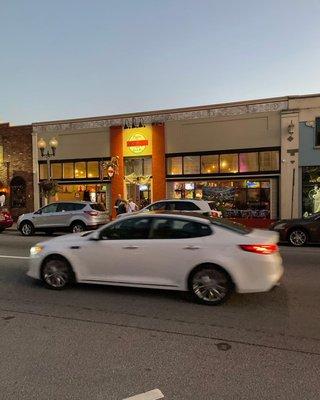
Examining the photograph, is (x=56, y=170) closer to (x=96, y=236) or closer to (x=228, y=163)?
(x=228, y=163)

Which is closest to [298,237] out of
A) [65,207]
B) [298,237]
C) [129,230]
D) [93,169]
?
[298,237]

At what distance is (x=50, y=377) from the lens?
422 cm

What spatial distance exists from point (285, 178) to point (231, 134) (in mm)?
3705

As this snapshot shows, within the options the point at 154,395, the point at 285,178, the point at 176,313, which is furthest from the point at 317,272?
the point at 285,178

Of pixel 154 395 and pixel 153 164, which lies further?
pixel 153 164

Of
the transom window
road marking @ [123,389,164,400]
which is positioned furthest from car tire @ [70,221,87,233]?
road marking @ [123,389,164,400]

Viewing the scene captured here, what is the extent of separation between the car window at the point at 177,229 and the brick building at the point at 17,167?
22066mm

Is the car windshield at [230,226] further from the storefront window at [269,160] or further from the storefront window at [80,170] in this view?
the storefront window at [80,170]

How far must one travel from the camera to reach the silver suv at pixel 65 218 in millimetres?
18547

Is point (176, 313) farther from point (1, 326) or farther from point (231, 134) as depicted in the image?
point (231, 134)

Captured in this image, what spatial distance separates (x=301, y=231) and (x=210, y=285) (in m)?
8.55

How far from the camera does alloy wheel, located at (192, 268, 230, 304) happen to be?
6742 millimetres

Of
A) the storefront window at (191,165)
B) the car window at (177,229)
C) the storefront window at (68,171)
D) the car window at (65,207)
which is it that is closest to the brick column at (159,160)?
the storefront window at (191,165)

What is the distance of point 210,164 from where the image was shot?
76.9ft
